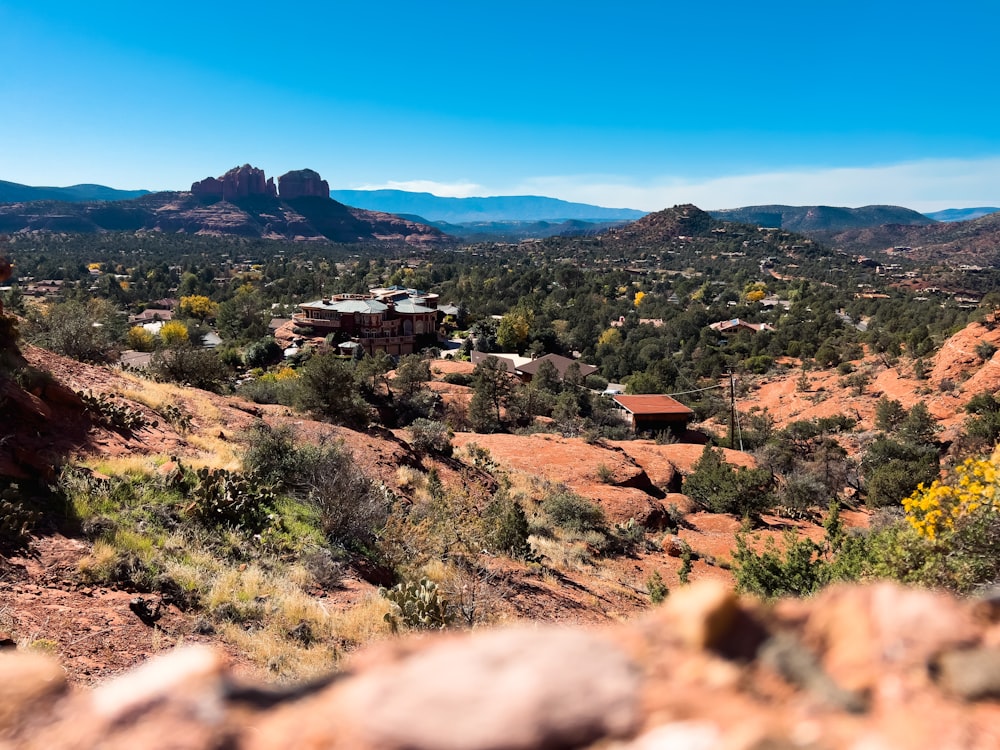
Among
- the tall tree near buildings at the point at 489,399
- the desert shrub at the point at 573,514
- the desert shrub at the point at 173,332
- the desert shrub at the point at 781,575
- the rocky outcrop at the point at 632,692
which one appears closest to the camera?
the rocky outcrop at the point at 632,692

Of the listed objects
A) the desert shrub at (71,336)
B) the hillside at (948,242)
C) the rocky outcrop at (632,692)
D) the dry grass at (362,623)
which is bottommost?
the dry grass at (362,623)

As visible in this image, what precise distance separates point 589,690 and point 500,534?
9941 millimetres

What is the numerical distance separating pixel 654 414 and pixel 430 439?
1979cm

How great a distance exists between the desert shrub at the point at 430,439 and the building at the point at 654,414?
17.4m

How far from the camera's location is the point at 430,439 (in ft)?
53.7

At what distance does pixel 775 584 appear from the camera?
28.4 ft

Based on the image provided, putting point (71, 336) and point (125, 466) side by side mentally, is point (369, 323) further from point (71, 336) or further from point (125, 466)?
point (125, 466)

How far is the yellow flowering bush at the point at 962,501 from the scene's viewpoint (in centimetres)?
520

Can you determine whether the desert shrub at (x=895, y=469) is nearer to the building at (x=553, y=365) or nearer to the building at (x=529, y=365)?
the building at (x=529, y=365)

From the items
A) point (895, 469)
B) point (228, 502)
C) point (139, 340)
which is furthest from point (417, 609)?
point (139, 340)

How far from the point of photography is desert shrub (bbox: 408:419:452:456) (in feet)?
53.2

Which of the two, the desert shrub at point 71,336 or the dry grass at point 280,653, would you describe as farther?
the desert shrub at point 71,336

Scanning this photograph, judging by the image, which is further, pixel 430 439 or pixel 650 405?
pixel 650 405

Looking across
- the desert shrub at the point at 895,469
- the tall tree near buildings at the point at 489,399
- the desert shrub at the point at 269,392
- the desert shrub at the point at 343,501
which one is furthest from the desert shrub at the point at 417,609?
the tall tree near buildings at the point at 489,399
